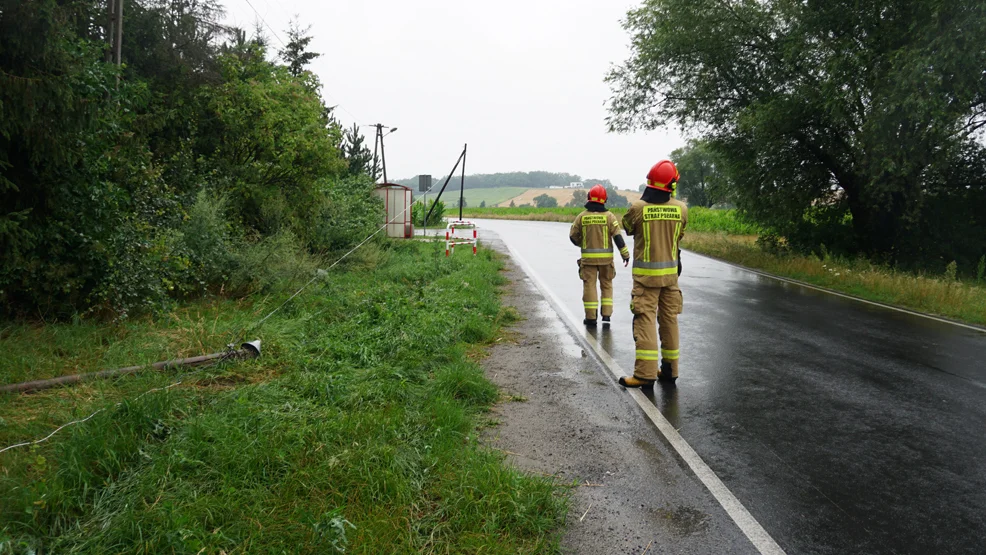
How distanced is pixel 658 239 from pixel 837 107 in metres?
11.9

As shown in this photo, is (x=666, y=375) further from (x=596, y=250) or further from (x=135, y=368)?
(x=135, y=368)

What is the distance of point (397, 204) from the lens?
84.7ft

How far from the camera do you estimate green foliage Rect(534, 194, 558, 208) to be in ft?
292

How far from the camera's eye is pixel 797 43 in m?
17.1

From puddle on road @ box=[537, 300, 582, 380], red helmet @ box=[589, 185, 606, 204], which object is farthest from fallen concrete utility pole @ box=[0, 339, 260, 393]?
red helmet @ box=[589, 185, 606, 204]

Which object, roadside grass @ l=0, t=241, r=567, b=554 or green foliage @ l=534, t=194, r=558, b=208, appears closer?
roadside grass @ l=0, t=241, r=567, b=554

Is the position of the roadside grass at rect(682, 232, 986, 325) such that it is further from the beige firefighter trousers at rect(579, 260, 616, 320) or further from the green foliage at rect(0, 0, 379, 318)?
the green foliage at rect(0, 0, 379, 318)

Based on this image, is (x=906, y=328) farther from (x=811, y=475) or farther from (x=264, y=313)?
(x=264, y=313)

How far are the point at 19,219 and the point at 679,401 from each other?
20.0 ft

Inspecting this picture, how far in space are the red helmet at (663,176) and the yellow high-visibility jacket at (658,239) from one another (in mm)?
172

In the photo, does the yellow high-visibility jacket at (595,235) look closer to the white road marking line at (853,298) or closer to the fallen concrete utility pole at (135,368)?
the fallen concrete utility pole at (135,368)

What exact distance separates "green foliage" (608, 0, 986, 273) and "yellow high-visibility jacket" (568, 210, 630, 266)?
29.0ft

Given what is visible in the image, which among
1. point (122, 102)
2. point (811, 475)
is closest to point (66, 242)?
point (122, 102)

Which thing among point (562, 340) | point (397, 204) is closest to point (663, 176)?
point (562, 340)
